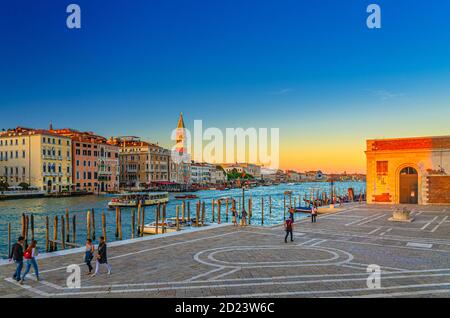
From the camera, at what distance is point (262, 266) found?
12.6 m

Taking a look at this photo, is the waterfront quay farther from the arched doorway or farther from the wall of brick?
the arched doorway

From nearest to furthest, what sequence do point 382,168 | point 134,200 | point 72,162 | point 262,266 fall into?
1. point 262,266
2. point 382,168
3. point 134,200
4. point 72,162

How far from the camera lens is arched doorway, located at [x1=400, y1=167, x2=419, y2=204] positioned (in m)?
36.1

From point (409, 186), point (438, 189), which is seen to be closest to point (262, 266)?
point (438, 189)

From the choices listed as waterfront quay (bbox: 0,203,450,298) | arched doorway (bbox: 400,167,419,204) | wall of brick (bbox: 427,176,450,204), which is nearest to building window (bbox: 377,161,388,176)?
arched doorway (bbox: 400,167,419,204)

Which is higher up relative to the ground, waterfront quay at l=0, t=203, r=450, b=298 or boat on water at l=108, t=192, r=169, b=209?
waterfront quay at l=0, t=203, r=450, b=298

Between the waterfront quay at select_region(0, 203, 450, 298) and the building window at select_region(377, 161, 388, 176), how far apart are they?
17.7 meters

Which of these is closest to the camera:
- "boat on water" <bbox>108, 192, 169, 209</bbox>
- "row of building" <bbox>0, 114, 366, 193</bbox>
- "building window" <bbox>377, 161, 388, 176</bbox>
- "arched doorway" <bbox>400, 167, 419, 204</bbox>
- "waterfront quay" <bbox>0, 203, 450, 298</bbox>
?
"waterfront quay" <bbox>0, 203, 450, 298</bbox>

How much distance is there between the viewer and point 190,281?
1089 cm

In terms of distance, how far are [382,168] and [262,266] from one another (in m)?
29.5

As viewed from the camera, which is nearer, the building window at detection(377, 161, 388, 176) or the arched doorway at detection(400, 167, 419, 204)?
the arched doorway at detection(400, 167, 419, 204)

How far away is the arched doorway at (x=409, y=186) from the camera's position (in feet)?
119

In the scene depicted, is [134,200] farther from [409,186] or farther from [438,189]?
[438,189]

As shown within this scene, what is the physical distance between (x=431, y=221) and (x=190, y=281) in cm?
1984
